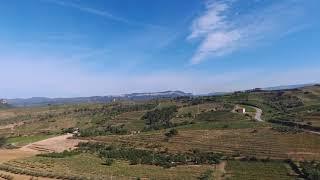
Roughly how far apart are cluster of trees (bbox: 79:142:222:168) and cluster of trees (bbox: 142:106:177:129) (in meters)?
32.0

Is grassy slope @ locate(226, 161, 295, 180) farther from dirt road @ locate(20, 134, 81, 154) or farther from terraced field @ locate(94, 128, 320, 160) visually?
dirt road @ locate(20, 134, 81, 154)

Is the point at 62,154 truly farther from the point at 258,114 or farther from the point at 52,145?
the point at 258,114

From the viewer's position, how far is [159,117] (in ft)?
455

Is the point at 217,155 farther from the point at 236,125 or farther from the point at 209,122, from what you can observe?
the point at 209,122

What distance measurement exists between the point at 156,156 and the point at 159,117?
188ft

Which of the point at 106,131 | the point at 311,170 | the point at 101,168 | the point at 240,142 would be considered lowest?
the point at 101,168

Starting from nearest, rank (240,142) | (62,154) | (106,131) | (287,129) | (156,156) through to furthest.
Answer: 1. (156,156)
2. (240,142)
3. (62,154)
4. (287,129)
5. (106,131)

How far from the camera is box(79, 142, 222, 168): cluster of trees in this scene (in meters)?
75.6

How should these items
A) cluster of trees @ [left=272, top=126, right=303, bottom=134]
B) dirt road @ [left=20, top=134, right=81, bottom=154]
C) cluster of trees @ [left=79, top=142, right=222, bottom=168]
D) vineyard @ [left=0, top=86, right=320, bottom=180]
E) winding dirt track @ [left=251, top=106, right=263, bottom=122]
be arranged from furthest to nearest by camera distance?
winding dirt track @ [left=251, top=106, right=263, bottom=122]
dirt road @ [left=20, top=134, right=81, bottom=154]
cluster of trees @ [left=272, top=126, right=303, bottom=134]
cluster of trees @ [left=79, top=142, right=222, bottom=168]
vineyard @ [left=0, top=86, right=320, bottom=180]

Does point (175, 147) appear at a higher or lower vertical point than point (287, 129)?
lower

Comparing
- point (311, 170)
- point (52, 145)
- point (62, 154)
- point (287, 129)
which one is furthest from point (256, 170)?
Answer: point (52, 145)

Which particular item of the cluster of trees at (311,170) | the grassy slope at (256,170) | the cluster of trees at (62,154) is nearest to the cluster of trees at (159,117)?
the cluster of trees at (62,154)

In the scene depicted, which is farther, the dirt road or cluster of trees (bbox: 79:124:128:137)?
cluster of trees (bbox: 79:124:128:137)

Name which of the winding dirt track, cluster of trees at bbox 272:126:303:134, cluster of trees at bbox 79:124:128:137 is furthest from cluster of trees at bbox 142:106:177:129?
cluster of trees at bbox 272:126:303:134
